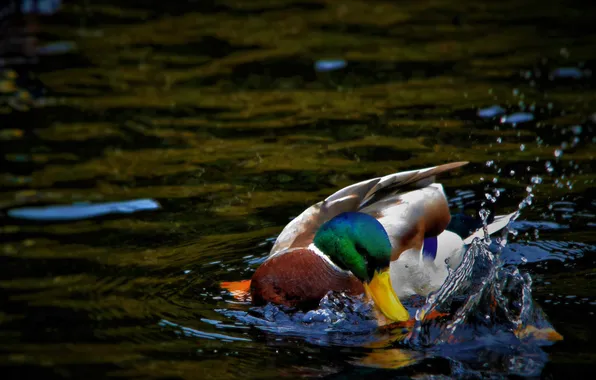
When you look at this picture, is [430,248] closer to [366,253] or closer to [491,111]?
[366,253]

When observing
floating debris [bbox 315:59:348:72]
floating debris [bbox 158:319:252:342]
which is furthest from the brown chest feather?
floating debris [bbox 315:59:348:72]

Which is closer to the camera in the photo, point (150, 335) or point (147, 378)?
point (147, 378)

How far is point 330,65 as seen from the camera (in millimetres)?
9477

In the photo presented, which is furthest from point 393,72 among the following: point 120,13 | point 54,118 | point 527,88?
point 120,13

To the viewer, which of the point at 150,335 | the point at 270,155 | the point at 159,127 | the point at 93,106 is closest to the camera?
the point at 150,335

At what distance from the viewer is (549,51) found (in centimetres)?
955

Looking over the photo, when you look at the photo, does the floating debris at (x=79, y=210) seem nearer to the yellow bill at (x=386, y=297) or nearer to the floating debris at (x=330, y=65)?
the yellow bill at (x=386, y=297)

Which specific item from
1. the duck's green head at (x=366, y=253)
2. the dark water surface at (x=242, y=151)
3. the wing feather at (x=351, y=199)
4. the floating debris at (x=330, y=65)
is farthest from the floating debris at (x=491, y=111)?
the duck's green head at (x=366, y=253)

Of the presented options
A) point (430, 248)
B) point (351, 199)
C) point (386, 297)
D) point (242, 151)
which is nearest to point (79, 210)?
point (242, 151)

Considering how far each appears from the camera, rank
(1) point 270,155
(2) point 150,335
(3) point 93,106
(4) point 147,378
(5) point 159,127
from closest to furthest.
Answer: (4) point 147,378 < (2) point 150,335 < (1) point 270,155 < (5) point 159,127 < (3) point 93,106

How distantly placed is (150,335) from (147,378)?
17.7 inches

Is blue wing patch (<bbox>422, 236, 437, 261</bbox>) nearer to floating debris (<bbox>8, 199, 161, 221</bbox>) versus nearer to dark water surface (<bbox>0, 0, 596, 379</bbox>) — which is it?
dark water surface (<bbox>0, 0, 596, 379</bbox>)

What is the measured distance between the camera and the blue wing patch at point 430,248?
202 inches

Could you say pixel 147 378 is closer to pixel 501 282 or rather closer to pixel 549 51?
pixel 501 282
